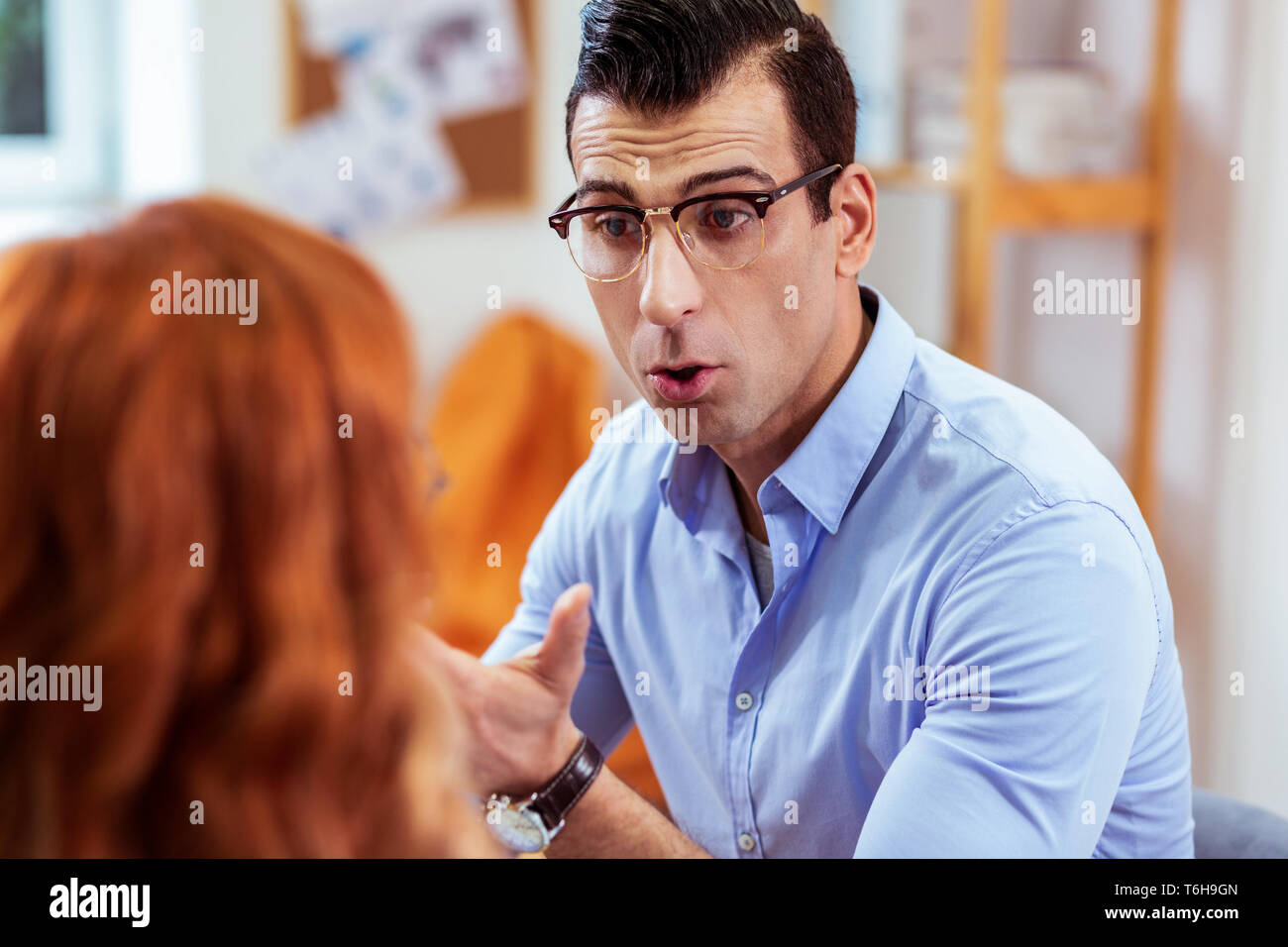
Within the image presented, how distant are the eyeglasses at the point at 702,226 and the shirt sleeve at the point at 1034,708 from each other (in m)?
0.32

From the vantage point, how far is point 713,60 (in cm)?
105

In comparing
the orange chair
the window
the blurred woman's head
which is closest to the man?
the blurred woman's head

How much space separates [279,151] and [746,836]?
1.70 metres

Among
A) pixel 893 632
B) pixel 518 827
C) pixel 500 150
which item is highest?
pixel 500 150

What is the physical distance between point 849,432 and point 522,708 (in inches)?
13.9

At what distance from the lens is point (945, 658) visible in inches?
36.9

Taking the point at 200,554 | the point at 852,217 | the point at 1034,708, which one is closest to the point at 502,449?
the point at 852,217

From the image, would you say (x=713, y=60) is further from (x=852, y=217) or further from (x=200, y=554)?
(x=200, y=554)

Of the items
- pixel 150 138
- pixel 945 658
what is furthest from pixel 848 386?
pixel 150 138

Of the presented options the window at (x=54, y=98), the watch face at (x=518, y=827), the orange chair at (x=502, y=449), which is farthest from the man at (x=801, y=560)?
the window at (x=54, y=98)

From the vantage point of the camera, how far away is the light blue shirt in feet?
2.91

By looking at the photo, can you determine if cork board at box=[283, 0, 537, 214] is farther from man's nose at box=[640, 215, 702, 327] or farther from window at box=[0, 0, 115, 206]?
man's nose at box=[640, 215, 702, 327]
